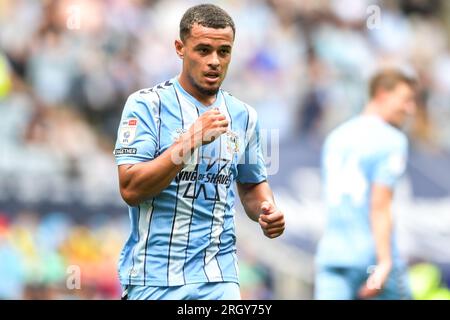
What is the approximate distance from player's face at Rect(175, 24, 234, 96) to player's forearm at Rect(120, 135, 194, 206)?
16.9 inches

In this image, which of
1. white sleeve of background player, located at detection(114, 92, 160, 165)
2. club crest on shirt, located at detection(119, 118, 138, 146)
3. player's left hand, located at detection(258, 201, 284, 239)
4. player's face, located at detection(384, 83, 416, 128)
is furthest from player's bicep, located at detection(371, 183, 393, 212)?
club crest on shirt, located at detection(119, 118, 138, 146)

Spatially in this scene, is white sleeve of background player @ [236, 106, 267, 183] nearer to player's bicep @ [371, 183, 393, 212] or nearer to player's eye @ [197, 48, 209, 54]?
player's eye @ [197, 48, 209, 54]

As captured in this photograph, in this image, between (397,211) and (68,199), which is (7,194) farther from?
(397,211)

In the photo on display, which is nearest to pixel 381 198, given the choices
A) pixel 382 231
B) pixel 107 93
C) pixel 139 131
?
pixel 382 231

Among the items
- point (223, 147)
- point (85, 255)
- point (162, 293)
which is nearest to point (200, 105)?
point (223, 147)

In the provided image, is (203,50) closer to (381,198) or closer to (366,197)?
(381,198)

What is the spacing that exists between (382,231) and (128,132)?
3.39m

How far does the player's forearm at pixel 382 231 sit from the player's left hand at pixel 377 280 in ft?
0.28

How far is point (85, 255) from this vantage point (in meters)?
11.0

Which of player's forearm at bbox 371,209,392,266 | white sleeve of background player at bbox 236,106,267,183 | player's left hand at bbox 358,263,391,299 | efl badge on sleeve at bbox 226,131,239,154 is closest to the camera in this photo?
efl badge on sleeve at bbox 226,131,239,154

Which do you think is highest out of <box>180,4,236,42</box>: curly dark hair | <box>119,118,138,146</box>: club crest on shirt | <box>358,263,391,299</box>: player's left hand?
<box>180,4,236,42</box>: curly dark hair

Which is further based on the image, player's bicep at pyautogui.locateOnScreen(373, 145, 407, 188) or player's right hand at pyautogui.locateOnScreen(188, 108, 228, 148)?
→ player's bicep at pyautogui.locateOnScreen(373, 145, 407, 188)

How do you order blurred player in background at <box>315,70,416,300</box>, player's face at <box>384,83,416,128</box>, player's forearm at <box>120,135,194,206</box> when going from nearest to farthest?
player's forearm at <box>120,135,194,206</box>
blurred player in background at <box>315,70,416,300</box>
player's face at <box>384,83,416,128</box>

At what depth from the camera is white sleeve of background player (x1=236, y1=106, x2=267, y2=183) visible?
5.22m
